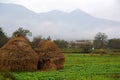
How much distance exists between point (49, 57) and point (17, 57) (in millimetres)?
4177

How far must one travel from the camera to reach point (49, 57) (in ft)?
118

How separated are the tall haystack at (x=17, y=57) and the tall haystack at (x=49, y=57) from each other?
1438 millimetres

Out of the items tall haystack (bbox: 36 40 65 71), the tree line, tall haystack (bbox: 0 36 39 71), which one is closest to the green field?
tall haystack (bbox: 36 40 65 71)

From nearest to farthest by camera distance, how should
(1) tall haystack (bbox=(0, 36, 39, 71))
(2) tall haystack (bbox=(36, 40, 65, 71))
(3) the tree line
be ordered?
(1) tall haystack (bbox=(0, 36, 39, 71)) < (2) tall haystack (bbox=(36, 40, 65, 71)) < (3) the tree line

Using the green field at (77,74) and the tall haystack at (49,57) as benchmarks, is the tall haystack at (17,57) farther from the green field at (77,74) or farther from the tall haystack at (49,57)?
the green field at (77,74)

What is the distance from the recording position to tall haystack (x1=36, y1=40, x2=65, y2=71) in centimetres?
3534

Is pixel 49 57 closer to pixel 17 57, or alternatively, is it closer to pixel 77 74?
pixel 17 57

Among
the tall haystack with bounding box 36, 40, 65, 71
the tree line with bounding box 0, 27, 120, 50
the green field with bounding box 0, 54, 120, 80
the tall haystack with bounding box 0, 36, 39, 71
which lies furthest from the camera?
the tree line with bounding box 0, 27, 120, 50

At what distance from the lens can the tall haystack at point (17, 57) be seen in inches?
1289

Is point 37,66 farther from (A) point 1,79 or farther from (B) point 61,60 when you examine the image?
(A) point 1,79

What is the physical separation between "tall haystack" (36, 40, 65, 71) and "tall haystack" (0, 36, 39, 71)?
1438 mm

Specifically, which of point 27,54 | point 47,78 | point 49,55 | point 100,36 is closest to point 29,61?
point 27,54

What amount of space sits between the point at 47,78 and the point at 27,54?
7.95m

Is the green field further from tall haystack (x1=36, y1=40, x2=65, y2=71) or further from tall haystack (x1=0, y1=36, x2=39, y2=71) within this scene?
tall haystack (x1=0, y1=36, x2=39, y2=71)
